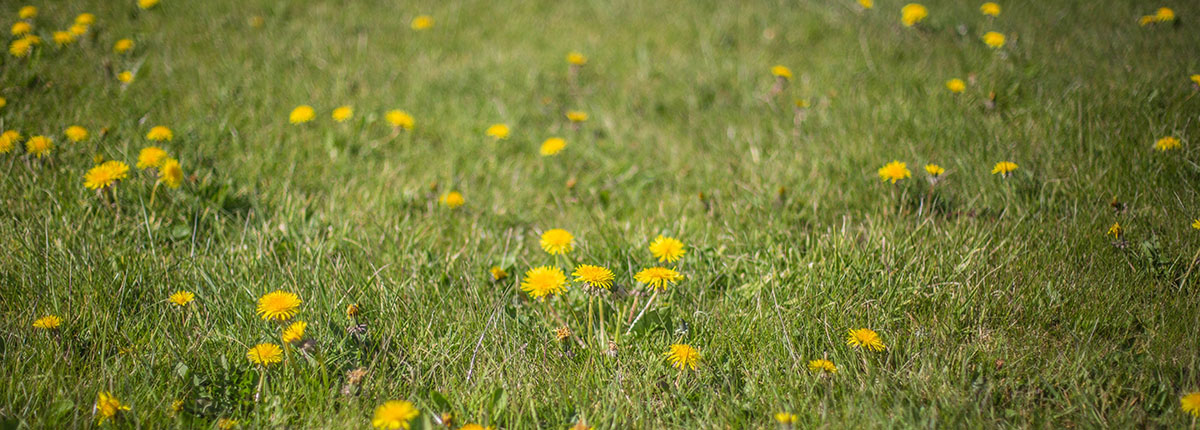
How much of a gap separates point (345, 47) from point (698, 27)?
95.7 inches

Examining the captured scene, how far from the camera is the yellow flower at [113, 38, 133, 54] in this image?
3369 millimetres

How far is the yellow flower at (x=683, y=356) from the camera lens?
1.68 m

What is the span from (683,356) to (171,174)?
196cm

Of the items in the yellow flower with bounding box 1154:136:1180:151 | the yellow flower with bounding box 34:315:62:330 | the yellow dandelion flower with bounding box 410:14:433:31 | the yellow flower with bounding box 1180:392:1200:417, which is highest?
the yellow flower with bounding box 1154:136:1180:151

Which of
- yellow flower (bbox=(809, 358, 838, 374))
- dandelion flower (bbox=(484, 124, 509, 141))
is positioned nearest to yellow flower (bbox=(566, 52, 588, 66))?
dandelion flower (bbox=(484, 124, 509, 141))

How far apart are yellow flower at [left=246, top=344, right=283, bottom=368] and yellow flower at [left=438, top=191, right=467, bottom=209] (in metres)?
1.10

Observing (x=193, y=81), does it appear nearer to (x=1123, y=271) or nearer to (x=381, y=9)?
(x=381, y=9)

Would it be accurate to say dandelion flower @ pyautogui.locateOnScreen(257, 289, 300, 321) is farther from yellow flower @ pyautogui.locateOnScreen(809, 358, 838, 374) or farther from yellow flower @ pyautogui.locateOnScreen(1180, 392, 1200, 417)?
yellow flower @ pyautogui.locateOnScreen(1180, 392, 1200, 417)

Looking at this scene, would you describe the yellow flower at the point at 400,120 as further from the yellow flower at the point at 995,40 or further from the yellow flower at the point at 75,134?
the yellow flower at the point at 995,40

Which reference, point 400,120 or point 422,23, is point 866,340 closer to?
point 400,120

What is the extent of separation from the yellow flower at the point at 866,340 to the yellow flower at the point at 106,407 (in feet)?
5.86

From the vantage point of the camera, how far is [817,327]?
1.83 meters

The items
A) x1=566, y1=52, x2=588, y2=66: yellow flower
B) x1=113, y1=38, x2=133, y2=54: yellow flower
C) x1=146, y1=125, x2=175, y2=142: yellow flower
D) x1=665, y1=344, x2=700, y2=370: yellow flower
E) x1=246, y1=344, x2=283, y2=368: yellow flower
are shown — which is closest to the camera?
x1=246, y1=344, x2=283, y2=368: yellow flower

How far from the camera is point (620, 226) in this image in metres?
2.60
